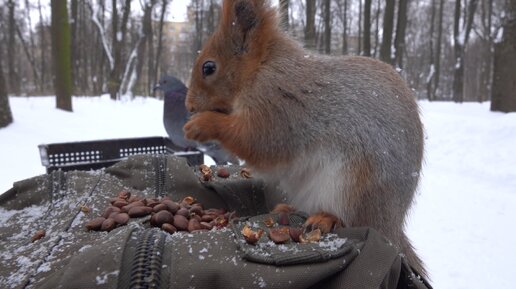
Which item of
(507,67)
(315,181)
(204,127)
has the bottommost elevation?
(315,181)

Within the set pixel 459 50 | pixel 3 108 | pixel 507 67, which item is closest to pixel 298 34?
pixel 3 108

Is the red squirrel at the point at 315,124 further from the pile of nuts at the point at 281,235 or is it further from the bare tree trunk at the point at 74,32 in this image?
the bare tree trunk at the point at 74,32

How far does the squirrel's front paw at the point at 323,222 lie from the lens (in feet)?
4.11

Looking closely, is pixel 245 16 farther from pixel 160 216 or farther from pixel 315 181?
pixel 160 216

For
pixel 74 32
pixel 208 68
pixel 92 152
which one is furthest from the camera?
pixel 74 32

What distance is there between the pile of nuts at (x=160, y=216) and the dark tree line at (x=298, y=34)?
79cm

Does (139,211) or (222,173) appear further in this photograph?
(222,173)

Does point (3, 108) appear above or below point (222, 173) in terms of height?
above

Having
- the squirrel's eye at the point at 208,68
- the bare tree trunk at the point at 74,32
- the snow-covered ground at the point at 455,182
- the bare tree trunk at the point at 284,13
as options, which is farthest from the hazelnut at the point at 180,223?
the bare tree trunk at the point at 74,32

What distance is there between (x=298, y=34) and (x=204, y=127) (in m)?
0.73

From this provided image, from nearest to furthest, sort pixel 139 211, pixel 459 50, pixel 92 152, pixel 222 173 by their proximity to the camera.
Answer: pixel 139 211 < pixel 222 173 < pixel 92 152 < pixel 459 50

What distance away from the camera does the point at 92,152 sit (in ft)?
7.36

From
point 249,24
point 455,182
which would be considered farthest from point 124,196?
point 455,182

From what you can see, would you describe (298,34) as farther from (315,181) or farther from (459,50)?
(459,50)
